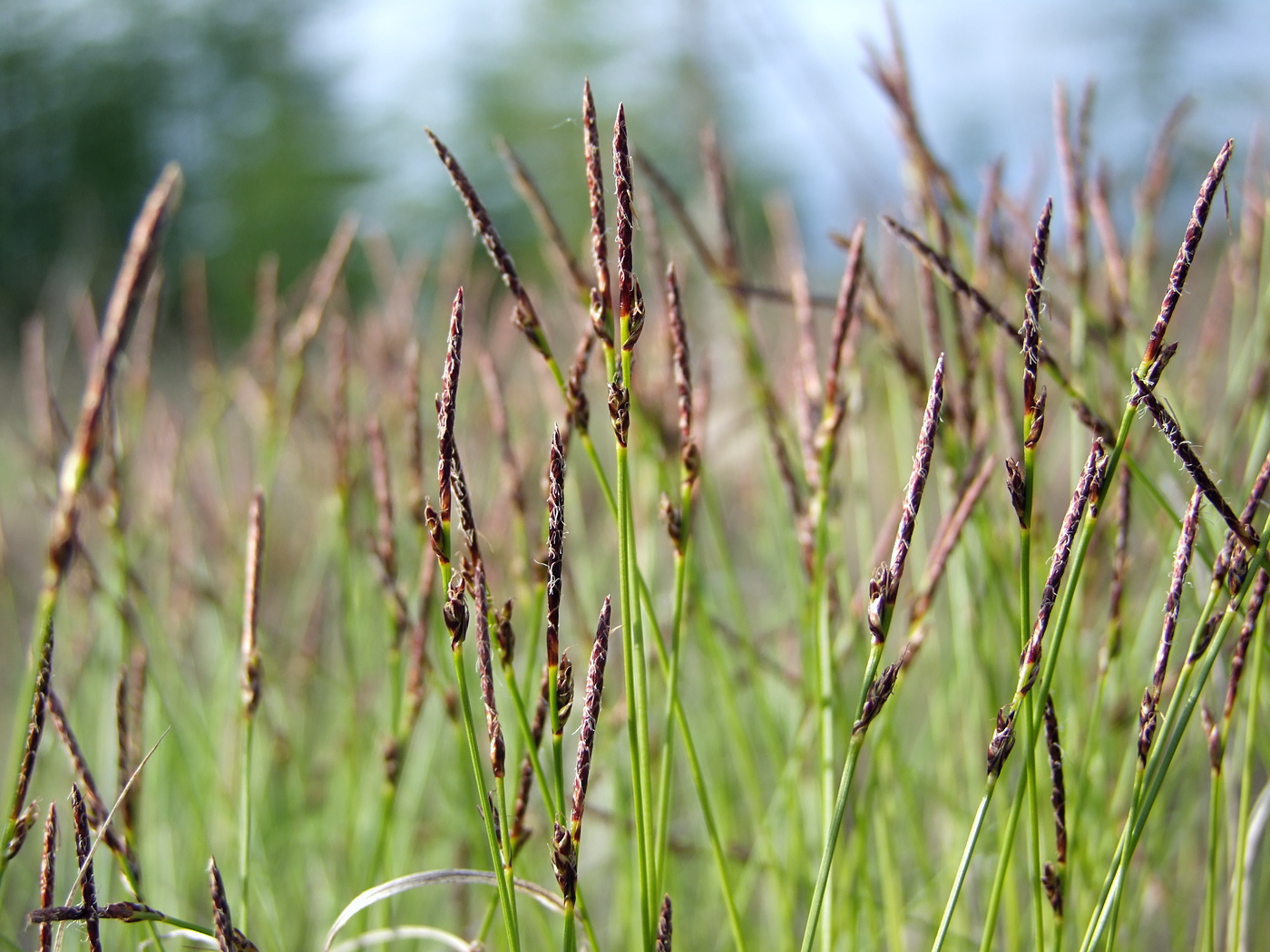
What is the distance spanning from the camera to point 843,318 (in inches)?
16.2

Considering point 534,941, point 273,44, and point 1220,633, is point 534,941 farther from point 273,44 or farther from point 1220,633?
point 273,44

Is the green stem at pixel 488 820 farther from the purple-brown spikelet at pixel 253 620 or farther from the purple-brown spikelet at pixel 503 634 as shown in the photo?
the purple-brown spikelet at pixel 253 620

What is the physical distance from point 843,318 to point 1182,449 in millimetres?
145

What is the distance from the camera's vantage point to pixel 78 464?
0.32 m

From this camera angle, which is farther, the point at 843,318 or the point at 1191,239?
the point at 843,318

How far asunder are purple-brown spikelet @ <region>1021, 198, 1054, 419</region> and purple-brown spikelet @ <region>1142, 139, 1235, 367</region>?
1.3 inches

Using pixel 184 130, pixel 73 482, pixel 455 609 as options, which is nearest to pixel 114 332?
pixel 73 482

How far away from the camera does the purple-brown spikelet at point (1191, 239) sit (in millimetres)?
282

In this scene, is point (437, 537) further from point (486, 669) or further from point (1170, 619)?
point (1170, 619)

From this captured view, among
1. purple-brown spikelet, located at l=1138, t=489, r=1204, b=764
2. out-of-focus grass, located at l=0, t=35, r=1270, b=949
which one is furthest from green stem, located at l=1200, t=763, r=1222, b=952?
purple-brown spikelet, located at l=1138, t=489, r=1204, b=764

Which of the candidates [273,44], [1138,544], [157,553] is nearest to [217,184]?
[273,44]

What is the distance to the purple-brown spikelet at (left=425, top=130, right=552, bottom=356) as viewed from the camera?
325 mm

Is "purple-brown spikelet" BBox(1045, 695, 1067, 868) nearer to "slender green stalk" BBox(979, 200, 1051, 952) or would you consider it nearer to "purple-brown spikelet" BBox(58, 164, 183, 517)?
"slender green stalk" BBox(979, 200, 1051, 952)

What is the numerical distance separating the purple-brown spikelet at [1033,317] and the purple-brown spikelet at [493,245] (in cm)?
16
